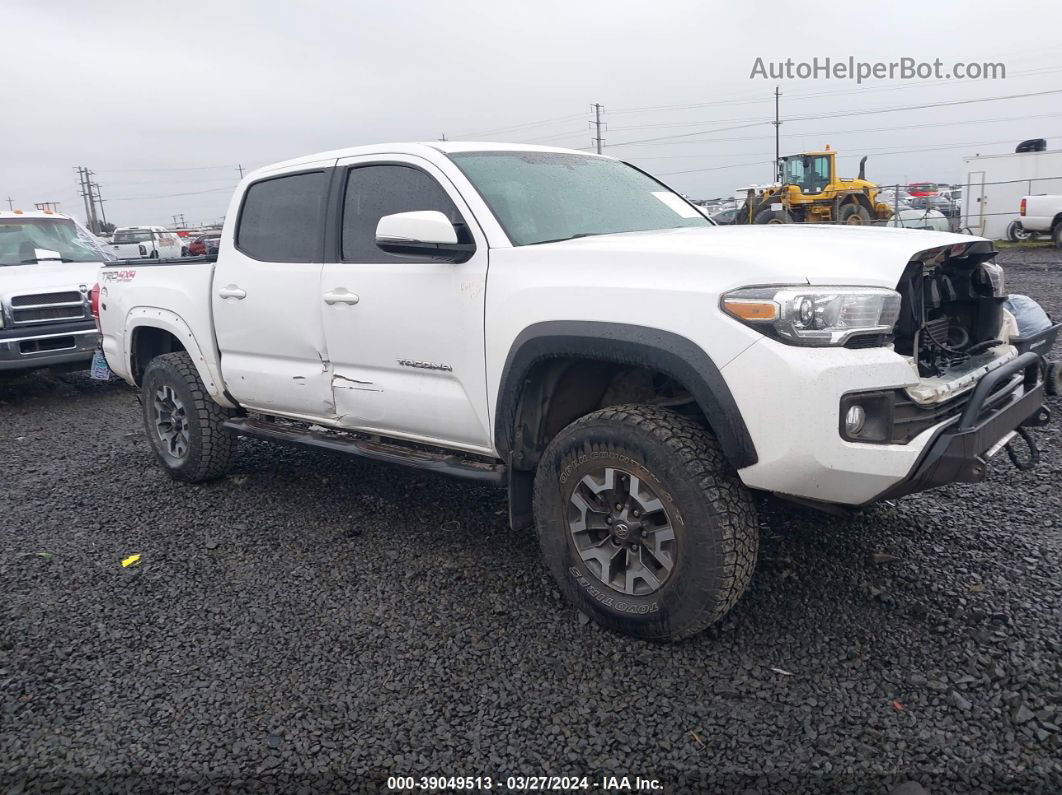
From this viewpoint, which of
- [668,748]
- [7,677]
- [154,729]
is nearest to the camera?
[668,748]

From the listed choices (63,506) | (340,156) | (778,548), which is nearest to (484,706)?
(778,548)

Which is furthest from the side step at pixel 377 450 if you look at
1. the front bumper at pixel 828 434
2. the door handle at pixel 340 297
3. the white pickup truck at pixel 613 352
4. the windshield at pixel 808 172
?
the windshield at pixel 808 172

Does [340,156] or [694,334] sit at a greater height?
[340,156]

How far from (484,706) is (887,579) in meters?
1.84

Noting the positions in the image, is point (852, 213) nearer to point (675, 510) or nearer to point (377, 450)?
point (377, 450)

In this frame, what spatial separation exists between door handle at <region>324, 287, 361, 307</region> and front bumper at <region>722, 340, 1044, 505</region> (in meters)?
1.97

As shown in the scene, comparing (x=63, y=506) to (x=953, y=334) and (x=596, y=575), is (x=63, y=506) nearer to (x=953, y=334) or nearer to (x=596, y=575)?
(x=596, y=575)

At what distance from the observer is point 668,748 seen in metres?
2.54

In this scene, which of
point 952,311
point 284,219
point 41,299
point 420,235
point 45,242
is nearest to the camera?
point 420,235

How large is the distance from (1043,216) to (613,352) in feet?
72.1

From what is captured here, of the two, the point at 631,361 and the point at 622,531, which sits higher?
the point at 631,361

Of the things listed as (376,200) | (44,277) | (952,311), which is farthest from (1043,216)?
(44,277)

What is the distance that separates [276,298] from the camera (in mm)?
4383

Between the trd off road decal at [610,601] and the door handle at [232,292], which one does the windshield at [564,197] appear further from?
the door handle at [232,292]
